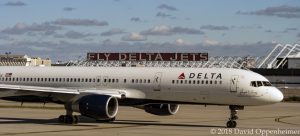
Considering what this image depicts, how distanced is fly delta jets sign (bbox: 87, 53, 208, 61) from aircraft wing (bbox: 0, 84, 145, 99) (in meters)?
70.6

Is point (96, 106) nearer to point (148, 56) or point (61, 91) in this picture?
point (61, 91)

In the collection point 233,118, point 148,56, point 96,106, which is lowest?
point 233,118

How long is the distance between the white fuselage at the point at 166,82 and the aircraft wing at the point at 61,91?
0.59ft

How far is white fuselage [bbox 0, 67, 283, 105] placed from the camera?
32188mm

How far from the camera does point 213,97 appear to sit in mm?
32844

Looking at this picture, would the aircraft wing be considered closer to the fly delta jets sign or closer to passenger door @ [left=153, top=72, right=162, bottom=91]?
passenger door @ [left=153, top=72, right=162, bottom=91]

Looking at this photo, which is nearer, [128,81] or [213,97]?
[213,97]

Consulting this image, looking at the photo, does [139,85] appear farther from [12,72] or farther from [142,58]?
[142,58]

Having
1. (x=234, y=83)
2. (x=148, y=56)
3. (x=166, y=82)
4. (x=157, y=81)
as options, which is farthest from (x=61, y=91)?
(x=148, y=56)

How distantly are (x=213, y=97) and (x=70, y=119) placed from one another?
8375 mm

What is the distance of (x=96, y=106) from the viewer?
3228cm

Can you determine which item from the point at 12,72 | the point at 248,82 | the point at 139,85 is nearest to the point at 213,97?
the point at 248,82

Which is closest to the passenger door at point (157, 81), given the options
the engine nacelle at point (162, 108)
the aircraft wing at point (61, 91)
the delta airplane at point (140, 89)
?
the delta airplane at point (140, 89)

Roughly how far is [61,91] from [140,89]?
4596 millimetres
